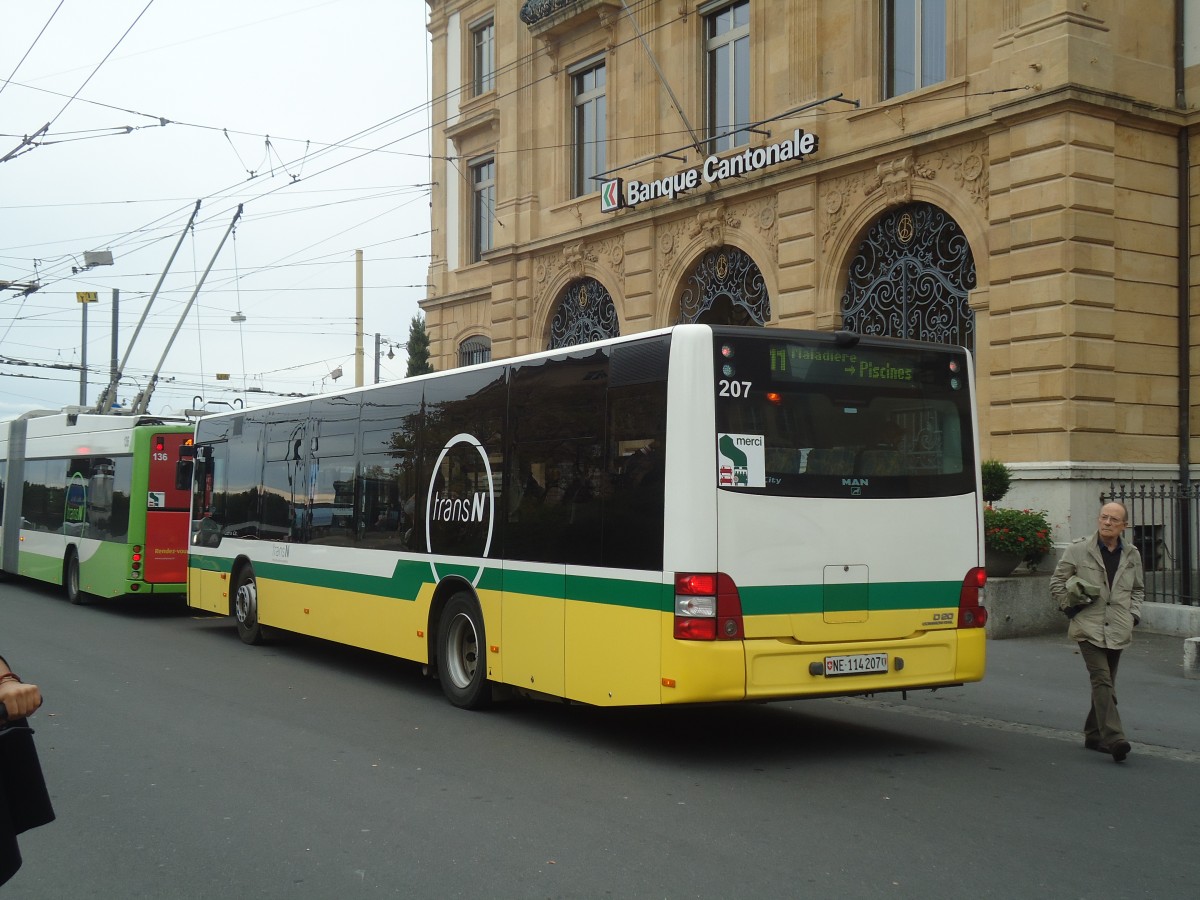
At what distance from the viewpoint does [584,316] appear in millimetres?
27031

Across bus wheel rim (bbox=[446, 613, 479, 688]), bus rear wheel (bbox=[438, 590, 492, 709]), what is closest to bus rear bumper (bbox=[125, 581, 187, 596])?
bus rear wheel (bbox=[438, 590, 492, 709])

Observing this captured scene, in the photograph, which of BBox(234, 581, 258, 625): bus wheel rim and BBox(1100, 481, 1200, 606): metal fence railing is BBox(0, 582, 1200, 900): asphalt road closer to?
BBox(234, 581, 258, 625): bus wheel rim

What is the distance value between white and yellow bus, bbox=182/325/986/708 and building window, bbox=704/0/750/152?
1379 centimetres

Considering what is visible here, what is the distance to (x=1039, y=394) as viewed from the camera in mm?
17453

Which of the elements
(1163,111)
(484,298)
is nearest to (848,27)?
(1163,111)

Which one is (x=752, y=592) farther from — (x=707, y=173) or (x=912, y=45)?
(x=707, y=173)

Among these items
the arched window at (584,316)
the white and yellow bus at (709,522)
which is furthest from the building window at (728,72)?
the white and yellow bus at (709,522)

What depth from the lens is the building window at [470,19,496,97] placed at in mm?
30812

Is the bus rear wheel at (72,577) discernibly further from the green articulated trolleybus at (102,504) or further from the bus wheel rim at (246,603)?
the bus wheel rim at (246,603)

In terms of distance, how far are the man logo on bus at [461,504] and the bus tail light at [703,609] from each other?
8.60 ft

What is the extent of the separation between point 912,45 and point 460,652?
13.5 metres

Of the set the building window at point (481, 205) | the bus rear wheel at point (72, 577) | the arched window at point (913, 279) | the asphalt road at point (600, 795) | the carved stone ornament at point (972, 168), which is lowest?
the asphalt road at point (600, 795)

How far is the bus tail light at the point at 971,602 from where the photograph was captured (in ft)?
30.3

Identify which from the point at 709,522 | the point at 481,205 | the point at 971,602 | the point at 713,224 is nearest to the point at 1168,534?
the point at 713,224
